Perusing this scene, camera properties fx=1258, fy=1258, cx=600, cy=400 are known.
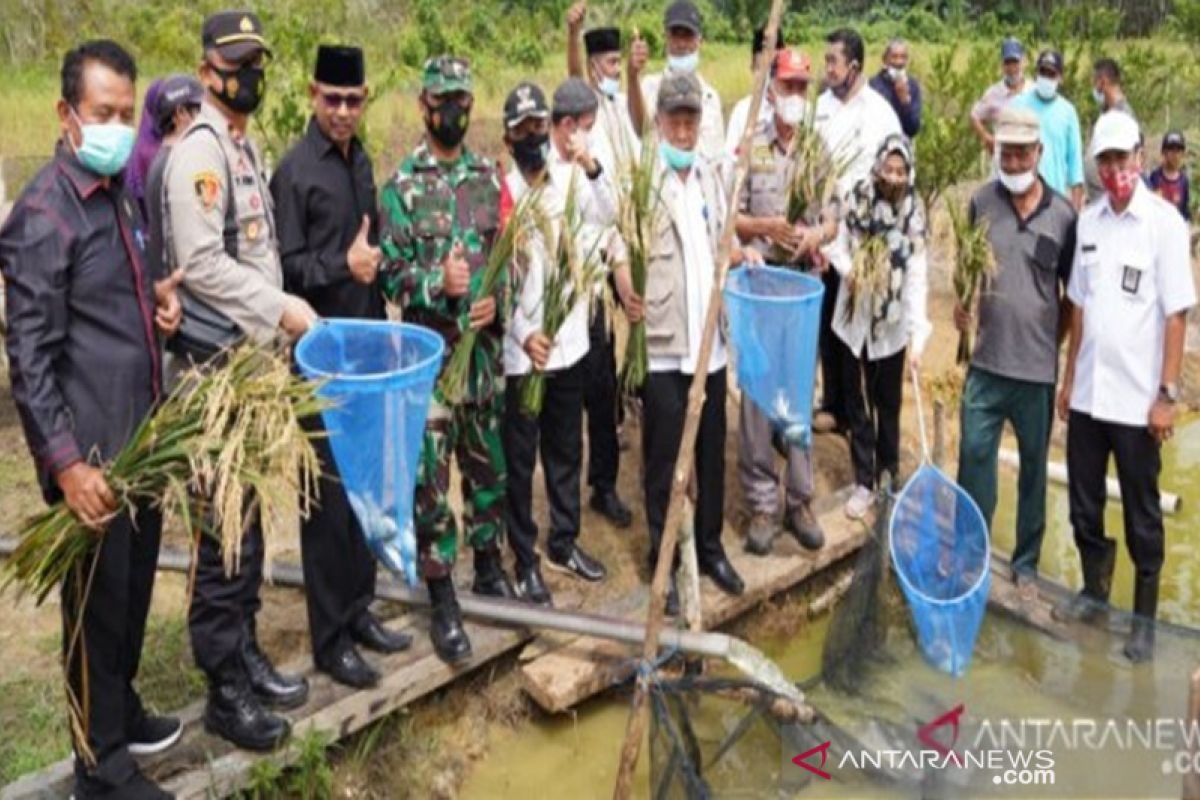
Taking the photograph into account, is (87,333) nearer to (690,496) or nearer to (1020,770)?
(690,496)

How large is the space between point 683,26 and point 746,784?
3.48m

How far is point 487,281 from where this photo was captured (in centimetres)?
413

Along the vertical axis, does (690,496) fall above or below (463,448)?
below

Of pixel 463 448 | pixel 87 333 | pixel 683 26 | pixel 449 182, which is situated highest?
pixel 683 26

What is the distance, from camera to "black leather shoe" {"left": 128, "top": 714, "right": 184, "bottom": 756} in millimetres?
3711

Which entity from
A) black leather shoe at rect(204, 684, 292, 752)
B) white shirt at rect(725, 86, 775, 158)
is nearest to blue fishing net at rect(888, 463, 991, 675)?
white shirt at rect(725, 86, 775, 158)

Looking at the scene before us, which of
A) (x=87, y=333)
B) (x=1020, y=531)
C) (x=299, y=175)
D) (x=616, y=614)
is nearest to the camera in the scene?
(x=87, y=333)

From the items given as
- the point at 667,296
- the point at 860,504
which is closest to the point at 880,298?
the point at 860,504

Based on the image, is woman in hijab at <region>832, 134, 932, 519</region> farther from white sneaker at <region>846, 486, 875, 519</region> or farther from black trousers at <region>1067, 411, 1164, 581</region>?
black trousers at <region>1067, 411, 1164, 581</region>

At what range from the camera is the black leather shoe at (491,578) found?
4.75 meters

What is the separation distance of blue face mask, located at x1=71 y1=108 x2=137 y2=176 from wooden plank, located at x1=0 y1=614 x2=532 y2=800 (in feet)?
5.65

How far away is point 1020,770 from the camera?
3949mm

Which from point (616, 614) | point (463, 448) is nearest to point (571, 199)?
point (463, 448)

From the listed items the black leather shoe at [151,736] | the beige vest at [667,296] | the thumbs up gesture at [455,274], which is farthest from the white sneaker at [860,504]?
the black leather shoe at [151,736]
